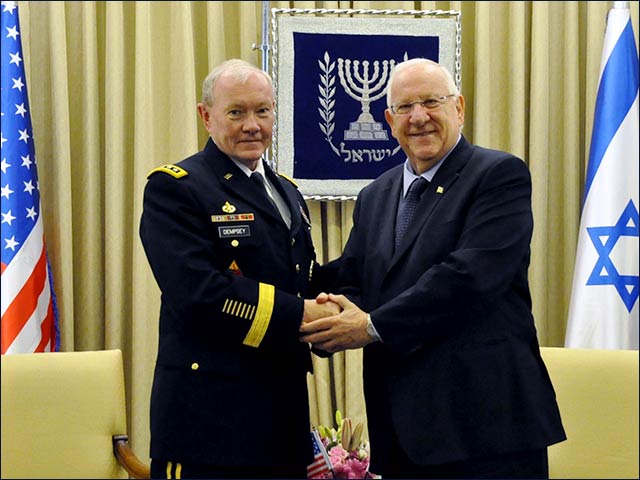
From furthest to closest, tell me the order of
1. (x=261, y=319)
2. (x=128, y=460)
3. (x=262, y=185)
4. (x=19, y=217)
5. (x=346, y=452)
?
(x=19, y=217)
(x=346, y=452)
(x=128, y=460)
(x=262, y=185)
(x=261, y=319)

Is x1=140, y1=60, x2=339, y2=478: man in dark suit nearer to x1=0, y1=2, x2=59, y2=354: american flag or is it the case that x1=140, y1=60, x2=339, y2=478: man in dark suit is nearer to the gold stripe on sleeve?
the gold stripe on sleeve

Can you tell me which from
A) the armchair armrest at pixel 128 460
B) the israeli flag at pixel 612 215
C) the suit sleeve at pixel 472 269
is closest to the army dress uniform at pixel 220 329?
the suit sleeve at pixel 472 269

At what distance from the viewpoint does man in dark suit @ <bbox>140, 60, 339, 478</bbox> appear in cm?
253

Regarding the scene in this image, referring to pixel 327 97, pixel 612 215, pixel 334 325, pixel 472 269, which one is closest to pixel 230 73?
pixel 334 325

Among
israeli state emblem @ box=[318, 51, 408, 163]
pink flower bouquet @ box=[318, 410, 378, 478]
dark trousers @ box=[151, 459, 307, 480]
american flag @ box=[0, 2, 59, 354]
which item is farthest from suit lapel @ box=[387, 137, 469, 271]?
american flag @ box=[0, 2, 59, 354]

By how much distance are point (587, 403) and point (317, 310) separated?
1.13m

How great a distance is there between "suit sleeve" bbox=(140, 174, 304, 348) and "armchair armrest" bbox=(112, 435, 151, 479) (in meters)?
0.75

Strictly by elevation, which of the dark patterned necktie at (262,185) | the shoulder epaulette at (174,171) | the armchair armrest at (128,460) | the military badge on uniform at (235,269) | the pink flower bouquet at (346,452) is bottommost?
the pink flower bouquet at (346,452)

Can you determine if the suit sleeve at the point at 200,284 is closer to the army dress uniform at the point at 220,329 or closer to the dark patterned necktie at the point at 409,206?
the army dress uniform at the point at 220,329

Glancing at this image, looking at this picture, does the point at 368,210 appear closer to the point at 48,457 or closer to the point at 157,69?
the point at 48,457

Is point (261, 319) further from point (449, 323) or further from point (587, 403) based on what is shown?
point (587, 403)

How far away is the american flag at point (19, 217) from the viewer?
367 cm

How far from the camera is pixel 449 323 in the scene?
246cm

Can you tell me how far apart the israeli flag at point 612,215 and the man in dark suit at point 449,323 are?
1.62 metres
